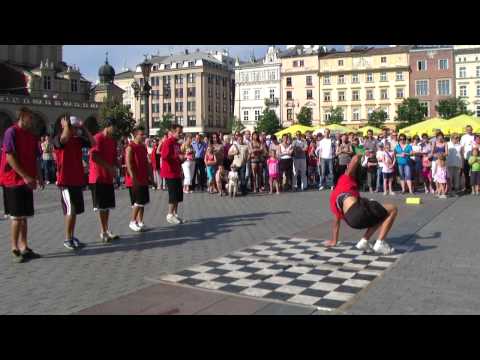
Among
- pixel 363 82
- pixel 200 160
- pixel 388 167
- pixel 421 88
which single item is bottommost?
pixel 388 167

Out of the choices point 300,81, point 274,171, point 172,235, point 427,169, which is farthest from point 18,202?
point 300,81

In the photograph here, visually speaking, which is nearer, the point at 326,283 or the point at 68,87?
the point at 326,283

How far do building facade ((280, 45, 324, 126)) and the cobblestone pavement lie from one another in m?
85.1

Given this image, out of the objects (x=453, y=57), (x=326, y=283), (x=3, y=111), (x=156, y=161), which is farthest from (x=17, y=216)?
(x=453, y=57)

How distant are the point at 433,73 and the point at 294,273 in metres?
89.1

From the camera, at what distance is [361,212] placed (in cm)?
720

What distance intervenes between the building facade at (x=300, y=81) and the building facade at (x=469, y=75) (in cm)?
2519

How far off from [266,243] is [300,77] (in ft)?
306

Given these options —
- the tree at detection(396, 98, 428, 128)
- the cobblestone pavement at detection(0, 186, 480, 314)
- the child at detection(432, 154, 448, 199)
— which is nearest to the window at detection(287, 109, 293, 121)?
the tree at detection(396, 98, 428, 128)

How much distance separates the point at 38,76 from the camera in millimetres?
82438

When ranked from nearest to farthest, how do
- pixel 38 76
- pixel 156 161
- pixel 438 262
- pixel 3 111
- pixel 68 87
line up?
pixel 438 262, pixel 156 161, pixel 3 111, pixel 38 76, pixel 68 87

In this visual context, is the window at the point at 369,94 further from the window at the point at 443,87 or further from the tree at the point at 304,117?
the tree at the point at 304,117

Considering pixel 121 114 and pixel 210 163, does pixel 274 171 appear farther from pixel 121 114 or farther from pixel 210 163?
pixel 121 114

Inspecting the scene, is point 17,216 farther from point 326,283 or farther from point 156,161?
point 156,161
